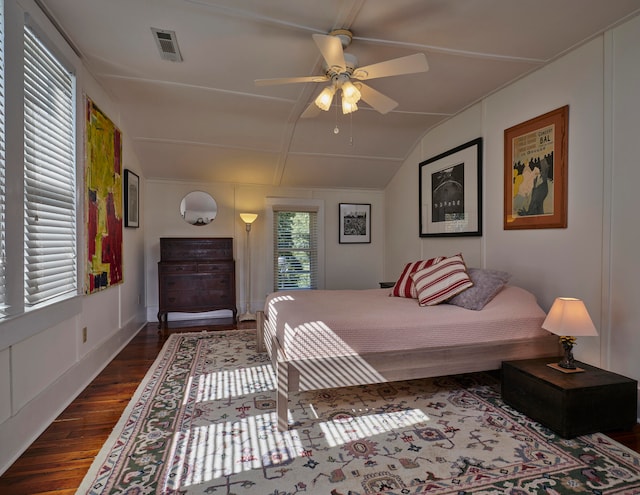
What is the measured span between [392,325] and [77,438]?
200cm

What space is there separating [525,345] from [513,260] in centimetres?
92

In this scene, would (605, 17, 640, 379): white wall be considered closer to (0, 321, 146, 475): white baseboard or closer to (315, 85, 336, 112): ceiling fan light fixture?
(315, 85, 336, 112): ceiling fan light fixture

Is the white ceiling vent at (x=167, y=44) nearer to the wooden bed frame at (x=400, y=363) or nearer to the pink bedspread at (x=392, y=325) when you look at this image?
the pink bedspread at (x=392, y=325)

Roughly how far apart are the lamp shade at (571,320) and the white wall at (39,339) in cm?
311

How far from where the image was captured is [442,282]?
282 centimetres

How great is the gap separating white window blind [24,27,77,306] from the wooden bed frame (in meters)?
1.57

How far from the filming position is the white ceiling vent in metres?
2.34

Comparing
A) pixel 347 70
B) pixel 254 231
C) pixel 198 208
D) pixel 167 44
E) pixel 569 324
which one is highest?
pixel 167 44

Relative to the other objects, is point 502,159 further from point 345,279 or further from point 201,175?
point 201,175

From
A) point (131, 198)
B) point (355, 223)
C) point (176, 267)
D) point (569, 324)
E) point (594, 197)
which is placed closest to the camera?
point (569, 324)

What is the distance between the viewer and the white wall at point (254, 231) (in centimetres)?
500

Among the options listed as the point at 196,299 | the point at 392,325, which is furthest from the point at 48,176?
the point at 196,299

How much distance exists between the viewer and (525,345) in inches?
96.7

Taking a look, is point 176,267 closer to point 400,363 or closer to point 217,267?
point 217,267
